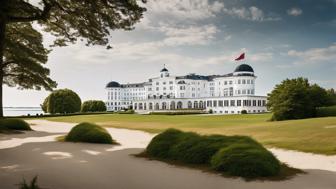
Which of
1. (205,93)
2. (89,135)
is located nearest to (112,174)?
(89,135)

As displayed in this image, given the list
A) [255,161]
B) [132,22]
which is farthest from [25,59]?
[255,161]

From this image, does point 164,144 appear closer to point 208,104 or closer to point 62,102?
point 62,102

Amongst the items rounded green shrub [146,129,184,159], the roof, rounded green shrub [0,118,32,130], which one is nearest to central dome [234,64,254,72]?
the roof

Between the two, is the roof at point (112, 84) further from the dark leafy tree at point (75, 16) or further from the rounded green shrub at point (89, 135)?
the rounded green shrub at point (89, 135)

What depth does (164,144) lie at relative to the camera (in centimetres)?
1434

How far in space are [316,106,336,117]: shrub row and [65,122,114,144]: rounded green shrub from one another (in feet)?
96.7

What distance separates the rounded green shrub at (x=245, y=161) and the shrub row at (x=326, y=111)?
3273 cm

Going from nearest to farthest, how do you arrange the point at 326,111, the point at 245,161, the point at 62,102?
1. the point at 245,161
2. the point at 326,111
3. the point at 62,102

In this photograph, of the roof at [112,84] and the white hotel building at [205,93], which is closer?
the white hotel building at [205,93]

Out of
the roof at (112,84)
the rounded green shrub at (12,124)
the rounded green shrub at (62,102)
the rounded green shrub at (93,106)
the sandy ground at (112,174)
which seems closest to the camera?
the sandy ground at (112,174)

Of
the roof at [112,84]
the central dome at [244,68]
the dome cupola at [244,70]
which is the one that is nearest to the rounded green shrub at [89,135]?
the dome cupola at [244,70]

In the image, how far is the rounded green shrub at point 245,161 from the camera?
10.3 metres

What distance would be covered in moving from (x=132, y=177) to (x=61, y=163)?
3.72 meters

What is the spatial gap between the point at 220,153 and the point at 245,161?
1084mm
